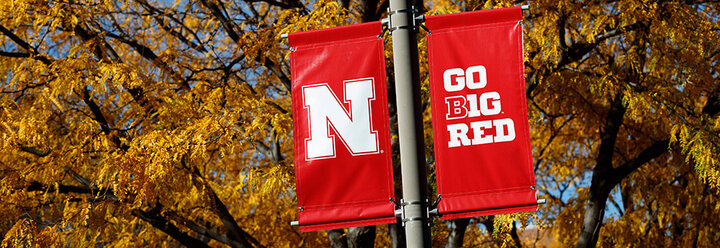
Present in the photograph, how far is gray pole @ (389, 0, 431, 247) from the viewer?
470cm

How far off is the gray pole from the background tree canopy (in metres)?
4.07

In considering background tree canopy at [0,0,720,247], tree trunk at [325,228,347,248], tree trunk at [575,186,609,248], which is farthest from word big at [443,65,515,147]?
tree trunk at [575,186,609,248]

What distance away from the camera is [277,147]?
38.1ft

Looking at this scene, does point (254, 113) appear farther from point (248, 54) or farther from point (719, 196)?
point (719, 196)

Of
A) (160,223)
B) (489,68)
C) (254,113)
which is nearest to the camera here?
(489,68)

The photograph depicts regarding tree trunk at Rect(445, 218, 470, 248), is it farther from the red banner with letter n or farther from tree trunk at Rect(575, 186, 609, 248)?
the red banner with letter n

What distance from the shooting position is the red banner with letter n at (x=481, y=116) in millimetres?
4773

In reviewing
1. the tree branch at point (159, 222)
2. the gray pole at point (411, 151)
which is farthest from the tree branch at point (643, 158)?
the gray pole at point (411, 151)

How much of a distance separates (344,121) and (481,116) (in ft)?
2.78

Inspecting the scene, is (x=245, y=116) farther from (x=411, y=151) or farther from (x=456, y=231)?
(x=411, y=151)

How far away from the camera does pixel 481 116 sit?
15.6 ft

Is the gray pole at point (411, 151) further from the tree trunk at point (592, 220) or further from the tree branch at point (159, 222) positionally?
the tree trunk at point (592, 220)

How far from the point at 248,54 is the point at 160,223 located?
2924 millimetres

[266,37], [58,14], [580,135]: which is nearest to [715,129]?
[580,135]
